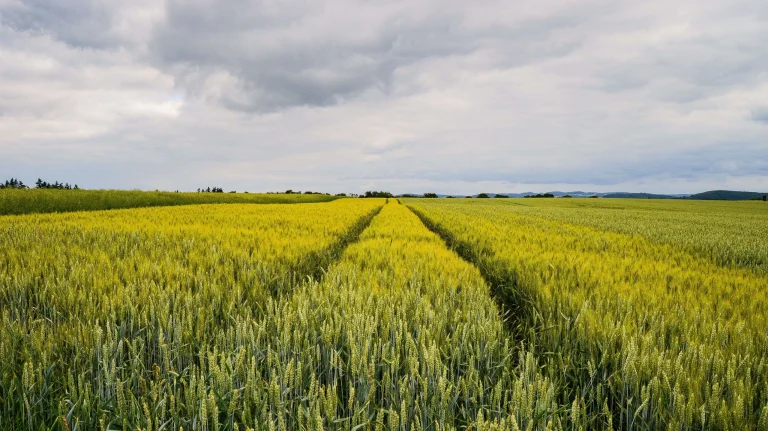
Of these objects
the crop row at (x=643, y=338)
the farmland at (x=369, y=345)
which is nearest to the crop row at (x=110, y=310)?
the farmland at (x=369, y=345)

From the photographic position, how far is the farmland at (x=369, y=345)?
1.80 meters

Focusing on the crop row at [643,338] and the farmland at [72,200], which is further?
the farmland at [72,200]

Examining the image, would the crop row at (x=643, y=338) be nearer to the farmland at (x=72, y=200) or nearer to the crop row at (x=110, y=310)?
the crop row at (x=110, y=310)

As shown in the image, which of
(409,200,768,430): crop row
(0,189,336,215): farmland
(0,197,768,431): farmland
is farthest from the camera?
(0,189,336,215): farmland

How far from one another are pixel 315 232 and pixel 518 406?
7.71 m

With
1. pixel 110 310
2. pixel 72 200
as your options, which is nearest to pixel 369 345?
pixel 110 310

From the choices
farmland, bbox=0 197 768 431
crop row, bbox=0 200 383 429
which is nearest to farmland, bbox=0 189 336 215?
crop row, bbox=0 200 383 429

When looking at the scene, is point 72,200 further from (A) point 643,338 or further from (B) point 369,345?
(A) point 643,338

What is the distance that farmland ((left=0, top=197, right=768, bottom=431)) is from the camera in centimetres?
180

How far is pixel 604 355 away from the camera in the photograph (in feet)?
7.62

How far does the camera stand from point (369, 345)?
7.40 ft

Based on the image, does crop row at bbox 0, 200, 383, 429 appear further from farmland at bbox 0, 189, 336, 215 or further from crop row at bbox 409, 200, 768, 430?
farmland at bbox 0, 189, 336, 215

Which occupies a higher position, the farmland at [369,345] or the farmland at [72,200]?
the farmland at [72,200]

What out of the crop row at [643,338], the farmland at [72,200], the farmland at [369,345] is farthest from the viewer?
the farmland at [72,200]
